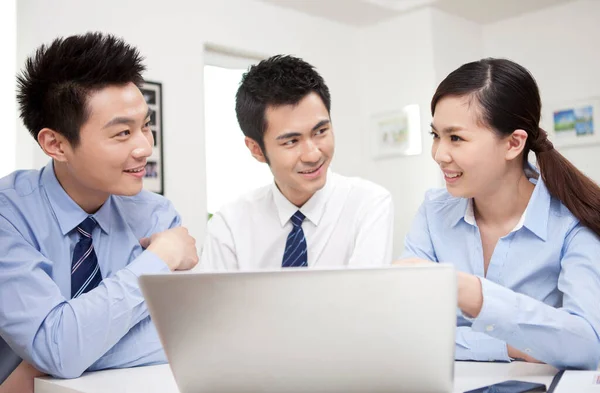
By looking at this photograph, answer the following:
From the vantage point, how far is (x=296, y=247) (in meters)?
2.02

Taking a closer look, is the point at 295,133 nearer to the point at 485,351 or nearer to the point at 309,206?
the point at 309,206

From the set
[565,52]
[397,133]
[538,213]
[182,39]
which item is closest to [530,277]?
[538,213]

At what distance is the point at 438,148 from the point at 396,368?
2.85 feet

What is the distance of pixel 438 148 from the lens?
5.35 ft

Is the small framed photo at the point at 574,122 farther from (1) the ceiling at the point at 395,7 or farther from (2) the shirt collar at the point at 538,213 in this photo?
(2) the shirt collar at the point at 538,213

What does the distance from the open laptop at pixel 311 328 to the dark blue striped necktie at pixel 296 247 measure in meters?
1.06

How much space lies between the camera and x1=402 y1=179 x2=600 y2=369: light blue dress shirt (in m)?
1.20

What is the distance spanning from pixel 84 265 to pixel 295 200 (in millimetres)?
763

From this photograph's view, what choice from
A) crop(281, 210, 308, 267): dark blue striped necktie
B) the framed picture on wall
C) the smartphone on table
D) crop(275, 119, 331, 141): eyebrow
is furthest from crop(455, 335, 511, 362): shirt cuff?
the framed picture on wall

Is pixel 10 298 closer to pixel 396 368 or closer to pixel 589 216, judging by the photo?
pixel 396 368

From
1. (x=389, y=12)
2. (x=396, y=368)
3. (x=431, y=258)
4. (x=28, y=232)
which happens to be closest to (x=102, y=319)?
(x=28, y=232)

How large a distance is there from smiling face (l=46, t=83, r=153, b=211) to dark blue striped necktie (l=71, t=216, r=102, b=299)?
0.09 metres

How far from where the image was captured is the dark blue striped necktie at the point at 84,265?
154cm

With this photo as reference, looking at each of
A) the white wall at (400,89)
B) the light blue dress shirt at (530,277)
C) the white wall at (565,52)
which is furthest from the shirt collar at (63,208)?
the white wall at (565,52)
